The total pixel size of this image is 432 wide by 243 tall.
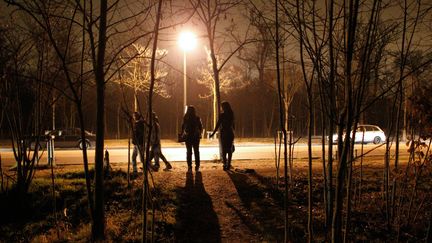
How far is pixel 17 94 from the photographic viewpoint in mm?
6594

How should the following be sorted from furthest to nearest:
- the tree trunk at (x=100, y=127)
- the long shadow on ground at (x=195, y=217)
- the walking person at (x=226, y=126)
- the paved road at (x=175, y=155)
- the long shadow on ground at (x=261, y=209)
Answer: the paved road at (x=175, y=155), the walking person at (x=226, y=126), the long shadow on ground at (x=261, y=209), the long shadow on ground at (x=195, y=217), the tree trunk at (x=100, y=127)

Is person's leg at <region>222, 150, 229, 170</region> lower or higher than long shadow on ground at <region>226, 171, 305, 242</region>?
higher

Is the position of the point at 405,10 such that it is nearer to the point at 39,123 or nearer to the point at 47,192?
the point at 39,123

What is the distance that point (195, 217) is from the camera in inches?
277

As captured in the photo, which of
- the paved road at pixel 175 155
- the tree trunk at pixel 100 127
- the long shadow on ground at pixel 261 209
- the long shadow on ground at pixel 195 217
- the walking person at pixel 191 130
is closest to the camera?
the tree trunk at pixel 100 127

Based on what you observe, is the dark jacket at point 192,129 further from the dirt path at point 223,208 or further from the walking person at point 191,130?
the dirt path at point 223,208

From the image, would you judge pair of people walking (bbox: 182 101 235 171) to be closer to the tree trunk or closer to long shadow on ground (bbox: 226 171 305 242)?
long shadow on ground (bbox: 226 171 305 242)

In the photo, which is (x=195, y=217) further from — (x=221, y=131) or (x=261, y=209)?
(x=221, y=131)

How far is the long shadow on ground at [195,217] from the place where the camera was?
6.34m

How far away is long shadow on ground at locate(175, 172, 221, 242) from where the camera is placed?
6.34 metres

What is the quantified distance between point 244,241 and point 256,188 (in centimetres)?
243

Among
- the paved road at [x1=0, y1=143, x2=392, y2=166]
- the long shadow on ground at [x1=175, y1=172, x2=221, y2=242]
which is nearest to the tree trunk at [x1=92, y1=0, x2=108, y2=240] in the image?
the long shadow on ground at [x1=175, y1=172, x2=221, y2=242]

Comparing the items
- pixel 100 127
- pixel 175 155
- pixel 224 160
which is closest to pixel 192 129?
pixel 224 160

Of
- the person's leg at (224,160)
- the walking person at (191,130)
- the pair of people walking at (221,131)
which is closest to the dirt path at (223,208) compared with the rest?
the person's leg at (224,160)
